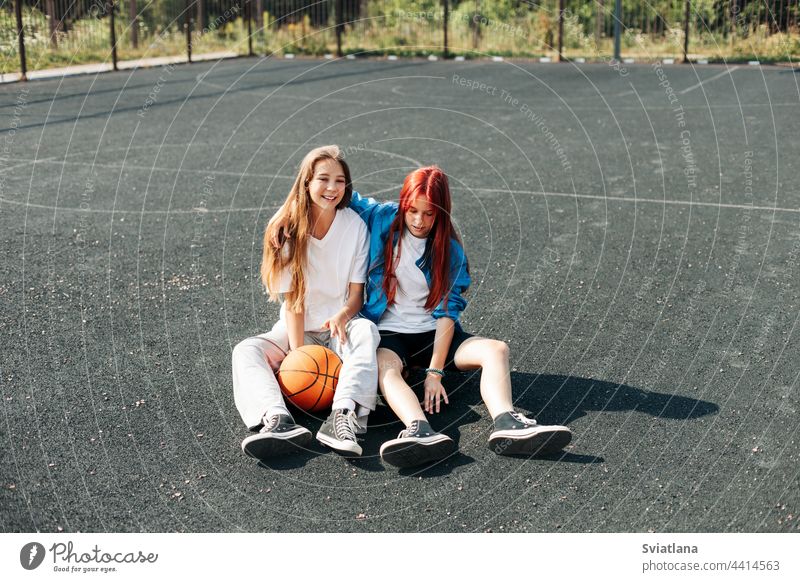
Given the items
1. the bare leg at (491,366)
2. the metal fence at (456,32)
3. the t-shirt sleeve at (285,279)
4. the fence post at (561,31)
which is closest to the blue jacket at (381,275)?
the bare leg at (491,366)

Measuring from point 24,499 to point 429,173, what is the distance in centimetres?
259

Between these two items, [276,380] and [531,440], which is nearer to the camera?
[531,440]

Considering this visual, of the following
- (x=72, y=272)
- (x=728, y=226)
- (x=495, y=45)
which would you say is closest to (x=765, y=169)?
(x=728, y=226)

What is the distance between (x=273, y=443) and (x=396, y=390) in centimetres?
71

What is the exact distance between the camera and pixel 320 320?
A: 5.74 meters

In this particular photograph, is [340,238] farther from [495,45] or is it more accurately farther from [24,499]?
[495,45]

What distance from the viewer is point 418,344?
5.60m

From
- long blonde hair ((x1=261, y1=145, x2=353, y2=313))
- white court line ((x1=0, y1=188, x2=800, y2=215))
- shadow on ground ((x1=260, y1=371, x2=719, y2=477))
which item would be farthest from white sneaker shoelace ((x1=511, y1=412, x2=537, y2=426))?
white court line ((x1=0, y1=188, x2=800, y2=215))

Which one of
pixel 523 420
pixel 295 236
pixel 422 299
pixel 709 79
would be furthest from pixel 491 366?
pixel 709 79

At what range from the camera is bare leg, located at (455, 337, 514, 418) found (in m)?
5.11

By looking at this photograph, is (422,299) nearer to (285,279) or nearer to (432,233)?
(432,233)

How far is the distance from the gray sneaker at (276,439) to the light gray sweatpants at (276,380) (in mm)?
160

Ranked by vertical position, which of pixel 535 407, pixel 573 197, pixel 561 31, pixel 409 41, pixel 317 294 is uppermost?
pixel 561 31

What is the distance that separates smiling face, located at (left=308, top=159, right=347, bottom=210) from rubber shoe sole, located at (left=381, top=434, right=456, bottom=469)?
57.6 inches
